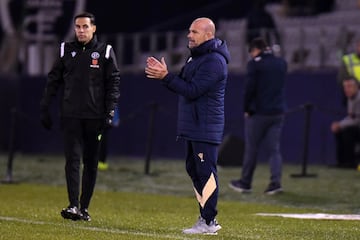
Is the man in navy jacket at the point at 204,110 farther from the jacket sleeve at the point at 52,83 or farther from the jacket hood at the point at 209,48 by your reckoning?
the jacket sleeve at the point at 52,83

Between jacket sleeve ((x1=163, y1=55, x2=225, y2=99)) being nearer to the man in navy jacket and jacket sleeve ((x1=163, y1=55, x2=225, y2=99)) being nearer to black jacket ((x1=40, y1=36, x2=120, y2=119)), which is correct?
the man in navy jacket

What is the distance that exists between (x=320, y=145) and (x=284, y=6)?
5.40 m

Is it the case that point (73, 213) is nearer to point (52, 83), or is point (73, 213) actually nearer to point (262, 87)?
point (52, 83)

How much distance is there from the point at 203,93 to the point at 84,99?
166 centimetres

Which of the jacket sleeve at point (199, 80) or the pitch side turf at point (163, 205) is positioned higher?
the jacket sleeve at point (199, 80)

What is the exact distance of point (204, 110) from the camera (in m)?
10.3

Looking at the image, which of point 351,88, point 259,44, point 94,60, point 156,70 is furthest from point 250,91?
point 156,70

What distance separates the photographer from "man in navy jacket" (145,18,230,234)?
1029cm

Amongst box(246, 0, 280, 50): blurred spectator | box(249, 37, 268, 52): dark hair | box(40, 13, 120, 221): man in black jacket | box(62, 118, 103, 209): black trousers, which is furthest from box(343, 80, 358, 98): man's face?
box(62, 118, 103, 209): black trousers

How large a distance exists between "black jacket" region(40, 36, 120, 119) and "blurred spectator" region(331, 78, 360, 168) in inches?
321

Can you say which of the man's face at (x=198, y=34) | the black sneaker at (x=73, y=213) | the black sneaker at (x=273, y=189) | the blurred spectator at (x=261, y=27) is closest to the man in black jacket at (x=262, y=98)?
the black sneaker at (x=273, y=189)

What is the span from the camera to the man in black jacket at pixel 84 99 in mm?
11430

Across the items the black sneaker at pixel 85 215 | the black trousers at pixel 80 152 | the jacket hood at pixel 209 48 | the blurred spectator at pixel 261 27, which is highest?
the blurred spectator at pixel 261 27

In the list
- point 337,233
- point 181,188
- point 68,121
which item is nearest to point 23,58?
point 181,188
